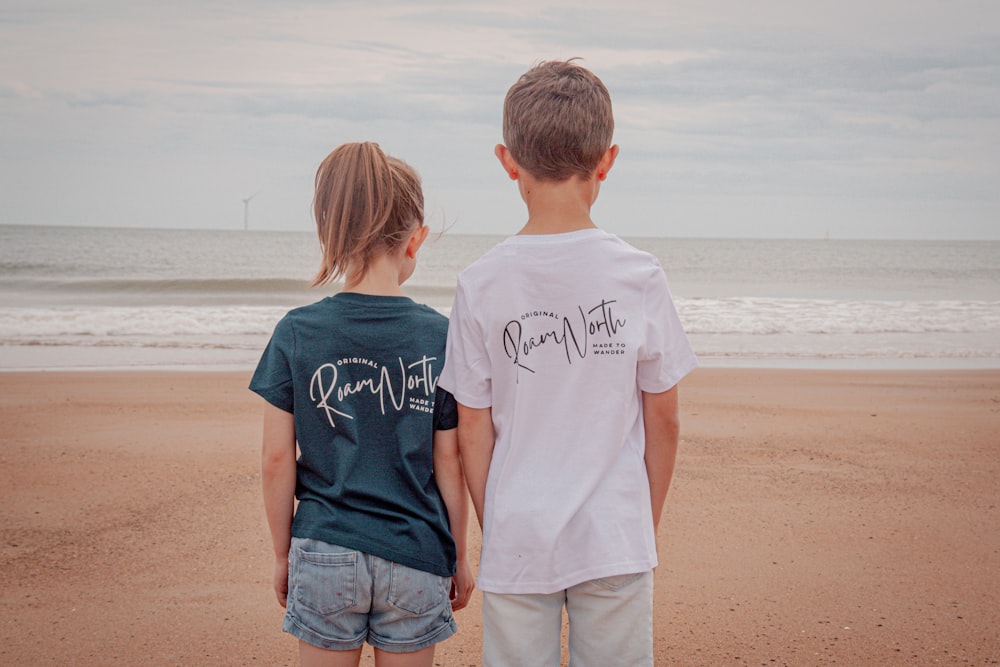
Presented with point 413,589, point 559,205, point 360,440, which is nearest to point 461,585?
point 413,589

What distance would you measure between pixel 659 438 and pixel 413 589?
2.06 feet

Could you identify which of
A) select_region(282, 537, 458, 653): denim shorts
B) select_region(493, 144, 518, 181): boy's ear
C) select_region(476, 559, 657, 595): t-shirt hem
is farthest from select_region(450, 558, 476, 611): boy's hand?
select_region(493, 144, 518, 181): boy's ear

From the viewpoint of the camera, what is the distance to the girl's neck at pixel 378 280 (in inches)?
73.4

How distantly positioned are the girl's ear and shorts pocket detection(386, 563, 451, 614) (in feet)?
2.31

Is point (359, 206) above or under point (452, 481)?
above

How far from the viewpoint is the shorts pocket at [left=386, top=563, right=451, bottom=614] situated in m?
1.81

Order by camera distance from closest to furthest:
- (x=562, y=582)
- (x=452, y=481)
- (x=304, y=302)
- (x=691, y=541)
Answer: (x=562, y=582) → (x=452, y=481) → (x=691, y=541) → (x=304, y=302)

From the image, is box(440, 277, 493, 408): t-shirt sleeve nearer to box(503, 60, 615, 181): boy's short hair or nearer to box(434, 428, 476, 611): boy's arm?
box(434, 428, 476, 611): boy's arm

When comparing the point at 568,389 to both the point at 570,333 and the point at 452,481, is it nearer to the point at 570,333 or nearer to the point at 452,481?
the point at 570,333

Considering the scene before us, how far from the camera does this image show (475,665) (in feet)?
9.87

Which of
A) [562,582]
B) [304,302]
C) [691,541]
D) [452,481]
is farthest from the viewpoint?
[304,302]

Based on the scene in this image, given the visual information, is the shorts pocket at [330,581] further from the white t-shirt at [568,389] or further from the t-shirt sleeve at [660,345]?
the t-shirt sleeve at [660,345]

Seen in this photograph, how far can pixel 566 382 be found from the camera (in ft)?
5.70

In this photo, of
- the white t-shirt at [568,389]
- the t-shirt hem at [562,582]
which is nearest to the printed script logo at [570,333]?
the white t-shirt at [568,389]
